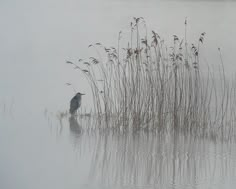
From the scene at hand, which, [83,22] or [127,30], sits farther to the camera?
[83,22]

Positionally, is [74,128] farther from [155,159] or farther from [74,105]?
[155,159]

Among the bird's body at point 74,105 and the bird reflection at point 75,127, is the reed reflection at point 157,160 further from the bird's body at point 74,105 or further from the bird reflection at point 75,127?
the bird's body at point 74,105

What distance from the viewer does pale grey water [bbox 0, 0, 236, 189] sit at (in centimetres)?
344

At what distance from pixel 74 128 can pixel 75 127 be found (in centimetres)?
3

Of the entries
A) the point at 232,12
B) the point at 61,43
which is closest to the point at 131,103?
the point at 61,43

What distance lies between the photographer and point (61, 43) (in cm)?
853

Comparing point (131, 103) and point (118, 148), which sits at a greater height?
point (131, 103)

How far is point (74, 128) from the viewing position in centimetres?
465

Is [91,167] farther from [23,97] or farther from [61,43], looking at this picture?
[61,43]

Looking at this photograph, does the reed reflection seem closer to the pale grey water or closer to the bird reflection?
the pale grey water

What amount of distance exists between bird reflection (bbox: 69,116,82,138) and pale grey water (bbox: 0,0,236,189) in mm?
17

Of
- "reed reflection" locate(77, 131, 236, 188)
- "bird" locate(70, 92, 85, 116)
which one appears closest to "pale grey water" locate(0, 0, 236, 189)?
"reed reflection" locate(77, 131, 236, 188)

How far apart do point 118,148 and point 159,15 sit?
6.68 m

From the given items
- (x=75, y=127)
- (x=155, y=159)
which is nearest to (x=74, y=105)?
(x=75, y=127)
